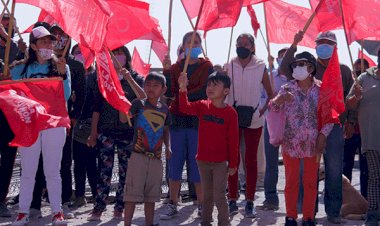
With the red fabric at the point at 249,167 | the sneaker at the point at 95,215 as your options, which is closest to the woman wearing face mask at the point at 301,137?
the red fabric at the point at 249,167

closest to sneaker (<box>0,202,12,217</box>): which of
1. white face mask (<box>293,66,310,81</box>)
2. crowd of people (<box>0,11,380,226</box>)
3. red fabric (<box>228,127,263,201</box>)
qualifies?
crowd of people (<box>0,11,380,226</box>)

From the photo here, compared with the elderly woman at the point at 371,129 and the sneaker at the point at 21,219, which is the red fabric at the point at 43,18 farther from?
the elderly woman at the point at 371,129

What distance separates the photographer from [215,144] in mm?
8977

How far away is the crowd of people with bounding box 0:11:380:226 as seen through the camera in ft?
29.2

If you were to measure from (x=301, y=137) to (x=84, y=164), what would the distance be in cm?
317

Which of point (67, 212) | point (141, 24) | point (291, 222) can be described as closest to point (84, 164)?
point (67, 212)

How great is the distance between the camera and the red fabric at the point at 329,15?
10.3 m

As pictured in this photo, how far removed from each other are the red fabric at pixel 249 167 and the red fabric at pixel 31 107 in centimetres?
226

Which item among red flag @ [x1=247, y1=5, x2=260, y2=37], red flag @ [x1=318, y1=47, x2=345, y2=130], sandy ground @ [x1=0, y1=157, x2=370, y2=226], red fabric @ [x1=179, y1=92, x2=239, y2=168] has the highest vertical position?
red flag @ [x1=247, y1=5, x2=260, y2=37]

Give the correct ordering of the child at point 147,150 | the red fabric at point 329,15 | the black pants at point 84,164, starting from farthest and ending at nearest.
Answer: the black pants at point 84,164 < the red fabric at point 329,15 < the child at point 147,150

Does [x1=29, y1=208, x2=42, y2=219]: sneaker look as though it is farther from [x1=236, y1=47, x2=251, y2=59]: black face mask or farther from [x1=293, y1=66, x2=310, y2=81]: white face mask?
[x1=293, y1=66, x2=310, y2=81]: white face mask

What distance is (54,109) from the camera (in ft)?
29.0

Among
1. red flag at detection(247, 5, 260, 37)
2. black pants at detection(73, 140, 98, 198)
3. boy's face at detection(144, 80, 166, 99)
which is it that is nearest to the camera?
boy's face at detection(144, 80, 166, 99)

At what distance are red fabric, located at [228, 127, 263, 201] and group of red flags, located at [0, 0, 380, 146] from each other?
1290mm
